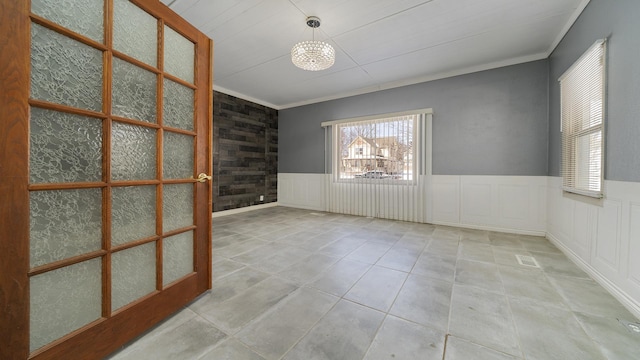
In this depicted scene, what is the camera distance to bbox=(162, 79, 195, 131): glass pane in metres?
1.49

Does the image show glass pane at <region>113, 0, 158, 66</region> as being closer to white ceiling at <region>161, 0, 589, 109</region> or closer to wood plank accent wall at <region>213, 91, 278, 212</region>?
white ceiling at <region>161, 0, 589, 109</region>

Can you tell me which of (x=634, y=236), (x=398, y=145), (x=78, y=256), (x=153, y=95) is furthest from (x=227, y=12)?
(x=634, y=236)

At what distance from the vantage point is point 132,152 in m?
1.30

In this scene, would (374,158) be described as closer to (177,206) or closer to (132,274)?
(177,206)

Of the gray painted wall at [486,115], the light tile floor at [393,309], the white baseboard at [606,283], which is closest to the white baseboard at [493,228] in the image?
the light tile floor at [393,309]

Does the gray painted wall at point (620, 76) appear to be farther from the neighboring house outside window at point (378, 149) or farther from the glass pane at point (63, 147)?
the glass pane at point (63, 147)

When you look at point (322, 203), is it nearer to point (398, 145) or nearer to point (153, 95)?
point (398, 145)

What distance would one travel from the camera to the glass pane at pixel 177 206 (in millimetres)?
1495

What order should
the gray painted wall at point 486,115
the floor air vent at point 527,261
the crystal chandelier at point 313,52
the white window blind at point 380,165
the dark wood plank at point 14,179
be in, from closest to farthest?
the dark wood plank at point 14,179
the floor air vent at point 527,261
the crystal chandelier at point 313,52
the gray painted wall at point 486,115
the white window blind at point 380,165

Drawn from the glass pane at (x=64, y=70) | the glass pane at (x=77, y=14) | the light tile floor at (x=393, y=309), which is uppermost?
the glass pane at (x=77, y=14)

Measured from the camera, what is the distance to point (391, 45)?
10.1 feet

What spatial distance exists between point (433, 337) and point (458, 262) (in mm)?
1355

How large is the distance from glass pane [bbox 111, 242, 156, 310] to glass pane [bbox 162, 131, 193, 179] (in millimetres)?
476

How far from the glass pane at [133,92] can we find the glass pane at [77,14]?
0.14 metres
